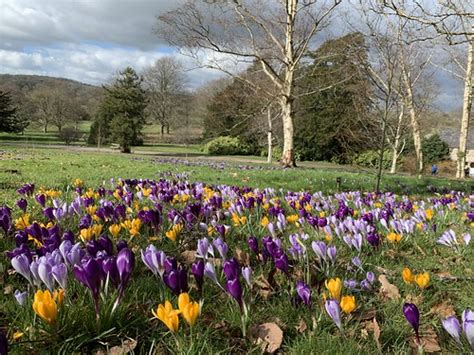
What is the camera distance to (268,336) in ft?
5.42

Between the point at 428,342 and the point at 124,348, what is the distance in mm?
1189

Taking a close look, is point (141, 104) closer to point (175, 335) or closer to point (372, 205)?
point (372, 205)

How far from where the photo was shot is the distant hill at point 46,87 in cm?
8519

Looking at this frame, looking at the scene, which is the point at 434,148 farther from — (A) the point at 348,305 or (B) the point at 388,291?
(A) the point at 348,305

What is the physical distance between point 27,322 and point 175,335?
57 centimetres

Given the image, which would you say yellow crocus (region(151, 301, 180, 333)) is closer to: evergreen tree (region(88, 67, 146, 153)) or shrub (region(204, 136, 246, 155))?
evergreen tree (region(88, 67, 146, 153))

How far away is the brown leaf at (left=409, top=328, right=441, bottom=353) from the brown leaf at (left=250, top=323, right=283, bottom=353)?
0.55m

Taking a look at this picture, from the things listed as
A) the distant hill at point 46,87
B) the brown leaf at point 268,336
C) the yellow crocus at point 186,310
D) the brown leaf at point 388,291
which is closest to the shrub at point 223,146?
the distant hill at point 46,87

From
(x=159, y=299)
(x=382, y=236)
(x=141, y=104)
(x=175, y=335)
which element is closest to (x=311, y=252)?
(x=382, y=236)

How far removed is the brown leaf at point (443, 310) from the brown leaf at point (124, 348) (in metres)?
1.38

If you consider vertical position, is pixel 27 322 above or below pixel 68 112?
below

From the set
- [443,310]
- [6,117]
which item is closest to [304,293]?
[443,310]

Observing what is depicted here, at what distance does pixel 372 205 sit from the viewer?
472 centimetres

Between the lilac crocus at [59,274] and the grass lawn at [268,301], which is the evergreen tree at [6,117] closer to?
the grass lawn at [268,301]
